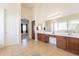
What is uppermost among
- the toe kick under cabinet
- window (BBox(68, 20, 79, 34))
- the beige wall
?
the beige wall

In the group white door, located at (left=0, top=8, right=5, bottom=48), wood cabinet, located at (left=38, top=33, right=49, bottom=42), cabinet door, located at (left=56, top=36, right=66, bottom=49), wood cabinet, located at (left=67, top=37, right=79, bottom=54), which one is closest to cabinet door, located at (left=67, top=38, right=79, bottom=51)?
wood cabinet, located at (left=67, top=37, right=79, bottom=54)

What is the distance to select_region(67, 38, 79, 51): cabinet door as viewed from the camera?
467cm

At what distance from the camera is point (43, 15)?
894cm

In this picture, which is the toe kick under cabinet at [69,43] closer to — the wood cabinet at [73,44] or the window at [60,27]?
the wood cabinet at [73,44]

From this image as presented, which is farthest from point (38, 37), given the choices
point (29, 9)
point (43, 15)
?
point (29, 9)

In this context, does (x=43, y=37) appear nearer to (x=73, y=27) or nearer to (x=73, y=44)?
(x=73, y=27)

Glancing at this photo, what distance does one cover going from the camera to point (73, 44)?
487 cm

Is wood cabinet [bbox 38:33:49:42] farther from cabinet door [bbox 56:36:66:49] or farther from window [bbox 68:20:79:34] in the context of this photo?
window [bbox 68:20:79:34]

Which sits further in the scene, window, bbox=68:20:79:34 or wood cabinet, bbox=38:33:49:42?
wood cabinet, bbox=38:33:49:42

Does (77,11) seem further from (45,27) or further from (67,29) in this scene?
(45,27)

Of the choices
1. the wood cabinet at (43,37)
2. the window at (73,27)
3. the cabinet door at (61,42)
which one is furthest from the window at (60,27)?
the wood cabinet at (43,37)

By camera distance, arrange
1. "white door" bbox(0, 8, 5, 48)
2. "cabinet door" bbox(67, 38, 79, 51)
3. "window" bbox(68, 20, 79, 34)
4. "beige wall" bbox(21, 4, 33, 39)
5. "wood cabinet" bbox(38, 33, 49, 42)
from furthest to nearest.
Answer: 1. "beige wall" bbox(21, 4, 33, 39)
2. "wood cabinet" bbox(38, 33, 49, 42)
3. "white door" bbox(0, 8, 5, 48)
4. "window" bbox(68, 20, 79, 34)
5. "cabinet door" bbox(67, 38, 79, 51)

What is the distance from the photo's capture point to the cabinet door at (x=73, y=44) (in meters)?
4.67

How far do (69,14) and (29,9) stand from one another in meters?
6.36
